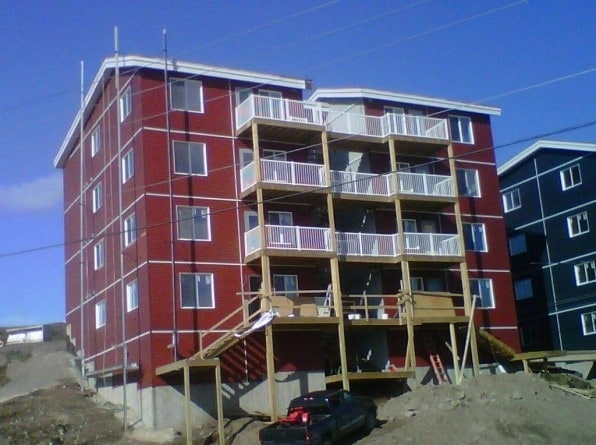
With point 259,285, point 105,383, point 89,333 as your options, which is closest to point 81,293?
point 89,333

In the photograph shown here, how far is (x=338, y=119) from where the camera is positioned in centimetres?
4056

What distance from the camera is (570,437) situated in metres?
28.1

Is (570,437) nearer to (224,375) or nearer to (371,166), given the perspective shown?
(224,375)

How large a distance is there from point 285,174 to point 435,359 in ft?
37.0

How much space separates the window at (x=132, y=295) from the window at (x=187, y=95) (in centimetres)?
784

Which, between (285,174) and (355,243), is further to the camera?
(355,243)

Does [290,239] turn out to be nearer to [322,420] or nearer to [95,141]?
[322,420]

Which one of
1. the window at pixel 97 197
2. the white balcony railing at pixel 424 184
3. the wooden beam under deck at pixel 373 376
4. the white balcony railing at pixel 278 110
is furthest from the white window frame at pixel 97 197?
the white balcony railing at pixel 424 184

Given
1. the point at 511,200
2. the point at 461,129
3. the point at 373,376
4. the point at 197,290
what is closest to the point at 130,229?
the point at 197,290

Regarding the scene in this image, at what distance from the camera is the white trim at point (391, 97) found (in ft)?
139

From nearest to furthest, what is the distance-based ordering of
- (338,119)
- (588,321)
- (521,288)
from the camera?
1. (338,119)
2. (588,321)
3. (521,288)

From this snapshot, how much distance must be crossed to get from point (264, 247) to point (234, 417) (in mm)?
6855

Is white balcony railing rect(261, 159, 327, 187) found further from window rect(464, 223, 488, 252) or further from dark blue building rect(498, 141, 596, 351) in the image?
dark blue building rect(498, 141, 596, 351)

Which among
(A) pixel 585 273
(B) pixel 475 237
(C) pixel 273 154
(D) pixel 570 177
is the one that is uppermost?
(D) pixel 570 177
